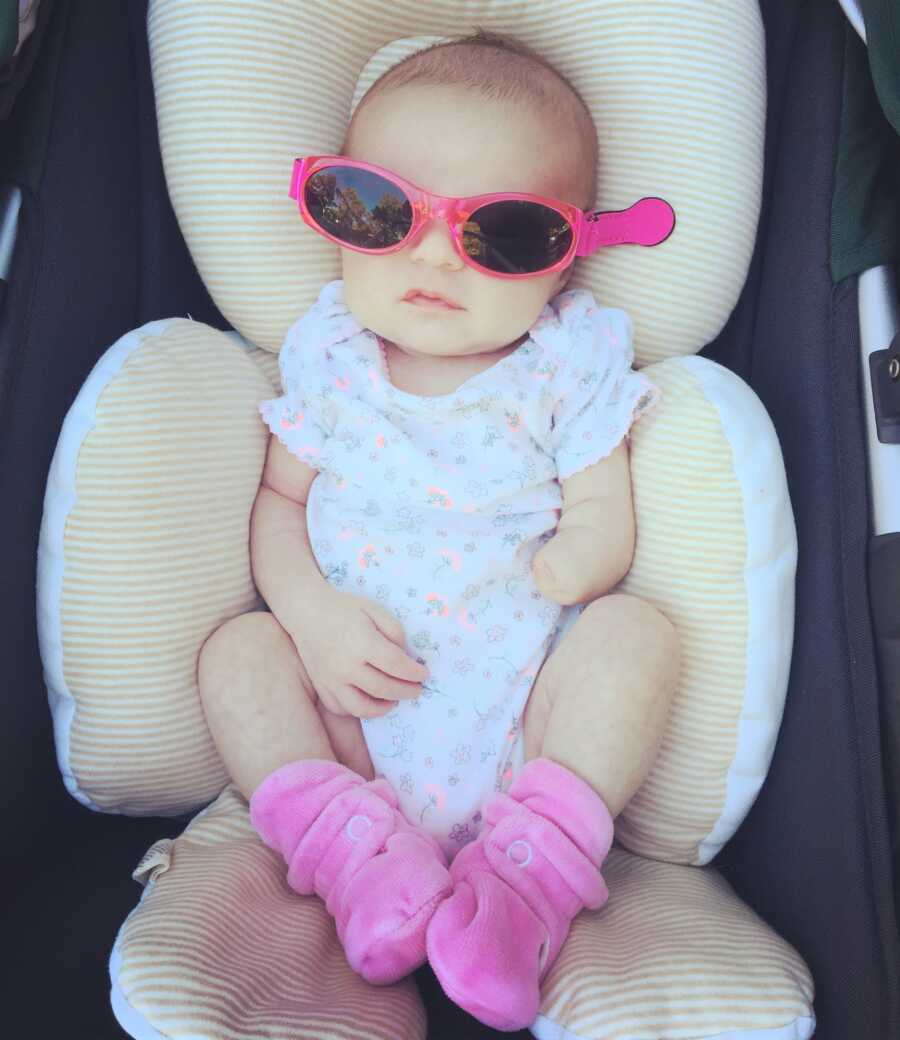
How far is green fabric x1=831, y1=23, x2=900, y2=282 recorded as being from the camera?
3.82 ft

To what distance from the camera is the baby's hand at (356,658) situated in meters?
1.14

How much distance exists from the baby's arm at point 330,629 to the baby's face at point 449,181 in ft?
1.01

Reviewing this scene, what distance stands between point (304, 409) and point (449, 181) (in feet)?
1.13

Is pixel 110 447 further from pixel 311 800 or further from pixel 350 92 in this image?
pixel 350 92

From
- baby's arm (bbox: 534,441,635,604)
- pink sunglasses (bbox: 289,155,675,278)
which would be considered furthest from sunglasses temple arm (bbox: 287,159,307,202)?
baby's arm (bbox: 534,441,635,604)

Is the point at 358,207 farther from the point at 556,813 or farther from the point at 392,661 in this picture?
the point at 556,813

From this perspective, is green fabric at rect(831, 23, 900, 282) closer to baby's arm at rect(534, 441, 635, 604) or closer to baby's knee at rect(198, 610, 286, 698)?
baby's arm at rect(534, 441, 635, 604)

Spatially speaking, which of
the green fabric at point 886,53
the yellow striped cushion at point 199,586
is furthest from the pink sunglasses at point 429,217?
the green fabric at point 886,53

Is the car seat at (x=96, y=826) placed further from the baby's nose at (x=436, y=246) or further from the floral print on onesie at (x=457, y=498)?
the baby's nose at (x=436, y=246)

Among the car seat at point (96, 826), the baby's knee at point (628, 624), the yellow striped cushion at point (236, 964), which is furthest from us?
the baby's knee at point (628, 624)

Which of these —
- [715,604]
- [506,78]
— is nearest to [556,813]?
[715,604]

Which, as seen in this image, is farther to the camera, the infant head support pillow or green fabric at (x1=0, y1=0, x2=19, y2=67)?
the infant head support pillow

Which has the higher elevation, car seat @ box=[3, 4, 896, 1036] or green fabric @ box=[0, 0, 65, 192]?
green fabric @ box=[0, 0, 65, 192]

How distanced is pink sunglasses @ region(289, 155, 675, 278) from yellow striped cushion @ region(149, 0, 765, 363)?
12cm
